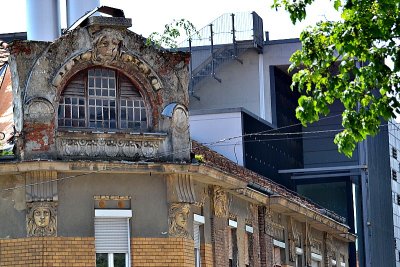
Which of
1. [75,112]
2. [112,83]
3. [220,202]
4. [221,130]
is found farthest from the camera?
[221,130]

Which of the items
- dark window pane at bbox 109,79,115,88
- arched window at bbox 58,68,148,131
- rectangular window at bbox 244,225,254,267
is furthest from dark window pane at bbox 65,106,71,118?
rectangular window at bbox 244,225,254,267

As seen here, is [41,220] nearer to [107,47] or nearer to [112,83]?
[112,83]

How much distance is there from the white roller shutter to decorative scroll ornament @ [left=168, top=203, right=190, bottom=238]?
1134 millimetres

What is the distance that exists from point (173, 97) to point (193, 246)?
385 centimetres

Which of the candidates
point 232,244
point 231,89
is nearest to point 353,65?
point 232,244

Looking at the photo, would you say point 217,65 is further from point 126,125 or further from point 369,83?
point 369,83

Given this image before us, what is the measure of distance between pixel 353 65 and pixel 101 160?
1288cm

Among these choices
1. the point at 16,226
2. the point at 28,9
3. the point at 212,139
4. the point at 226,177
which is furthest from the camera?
the point at 212,139

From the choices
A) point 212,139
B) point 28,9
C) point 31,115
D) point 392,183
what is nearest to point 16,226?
point 31,115

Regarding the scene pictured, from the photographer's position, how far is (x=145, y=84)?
125ft

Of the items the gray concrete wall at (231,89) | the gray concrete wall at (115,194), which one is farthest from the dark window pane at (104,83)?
the gray concrete wall at (231,89)

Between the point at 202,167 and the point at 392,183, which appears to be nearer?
the point at 202,167

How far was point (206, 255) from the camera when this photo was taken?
39656 millimetres

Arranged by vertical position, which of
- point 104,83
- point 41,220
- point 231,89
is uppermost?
point 231,89
